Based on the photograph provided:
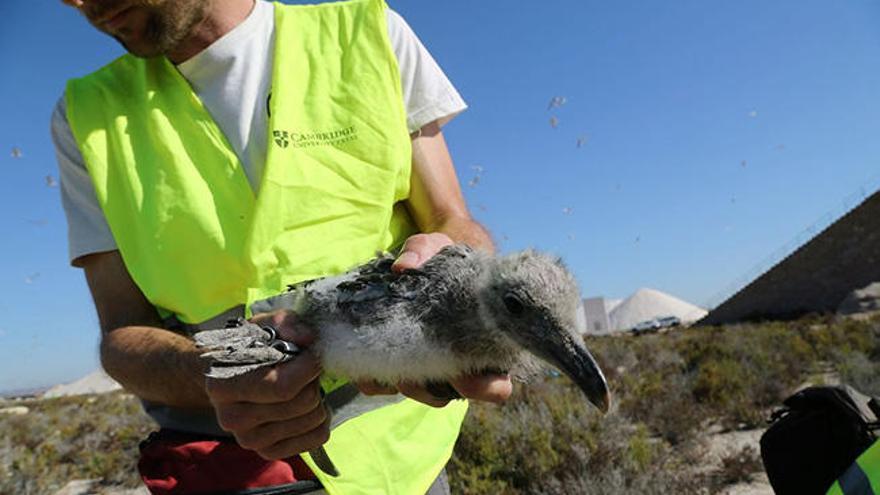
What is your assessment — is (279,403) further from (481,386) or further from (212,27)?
(212,27)

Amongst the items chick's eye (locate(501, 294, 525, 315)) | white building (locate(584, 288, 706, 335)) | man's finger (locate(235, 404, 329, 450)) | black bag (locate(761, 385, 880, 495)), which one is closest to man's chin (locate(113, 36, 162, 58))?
man's finger (locate(235, 404, 329, 450))

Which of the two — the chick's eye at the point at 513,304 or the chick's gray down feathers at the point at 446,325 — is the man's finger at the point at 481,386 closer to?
the chick's gray down feathers at the point at 446,325

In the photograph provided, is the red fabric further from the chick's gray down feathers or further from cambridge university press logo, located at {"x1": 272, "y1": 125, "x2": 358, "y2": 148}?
cambridge university press logo, located at {"x1": 272, "y1": 125, "x2": 358, "y2": 148}

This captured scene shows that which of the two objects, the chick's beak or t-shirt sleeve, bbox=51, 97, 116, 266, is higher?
t-shirt sleeve, bbox=51, 97, 116, 266

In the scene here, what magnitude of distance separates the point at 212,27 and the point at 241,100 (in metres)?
0.44

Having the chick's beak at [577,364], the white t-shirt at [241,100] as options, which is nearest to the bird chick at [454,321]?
the chick's beak at [577,364]

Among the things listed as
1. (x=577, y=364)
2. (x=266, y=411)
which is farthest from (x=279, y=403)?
(x=577, y=364)

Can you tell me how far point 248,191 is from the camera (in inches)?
86.2

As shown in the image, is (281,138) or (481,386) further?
(281,138)

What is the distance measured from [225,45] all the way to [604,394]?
→ 194 centimetres

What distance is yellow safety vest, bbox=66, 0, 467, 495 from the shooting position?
6.76ft

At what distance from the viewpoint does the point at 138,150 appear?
7.65 feet

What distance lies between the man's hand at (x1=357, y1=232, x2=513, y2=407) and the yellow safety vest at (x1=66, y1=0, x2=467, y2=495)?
0.41 metres

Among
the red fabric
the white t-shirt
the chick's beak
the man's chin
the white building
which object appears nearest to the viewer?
the chick's beak
